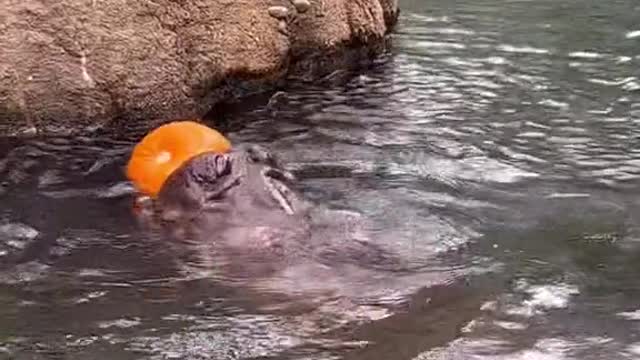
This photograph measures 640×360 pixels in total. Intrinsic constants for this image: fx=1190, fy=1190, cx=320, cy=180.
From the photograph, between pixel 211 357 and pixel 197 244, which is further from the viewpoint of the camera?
pixel 197 244

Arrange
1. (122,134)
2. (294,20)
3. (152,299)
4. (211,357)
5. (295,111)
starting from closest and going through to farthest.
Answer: (211,357), (152,299), (122,134), (295,111), (294,20)

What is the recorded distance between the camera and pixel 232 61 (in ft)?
26.8

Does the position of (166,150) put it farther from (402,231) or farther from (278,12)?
(278,12)

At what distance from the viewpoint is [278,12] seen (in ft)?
27.9

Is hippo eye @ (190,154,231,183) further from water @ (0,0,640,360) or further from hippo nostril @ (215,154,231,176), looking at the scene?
water @ (0,0,640,360)

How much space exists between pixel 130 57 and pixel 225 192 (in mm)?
2070

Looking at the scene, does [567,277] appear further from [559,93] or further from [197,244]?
[559,93]

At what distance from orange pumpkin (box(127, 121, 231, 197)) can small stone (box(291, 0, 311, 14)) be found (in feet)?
8.73

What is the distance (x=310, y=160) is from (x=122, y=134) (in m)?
1.30

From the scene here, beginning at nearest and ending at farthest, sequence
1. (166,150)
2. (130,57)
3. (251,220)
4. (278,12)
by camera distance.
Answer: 1. (251,220)
2. (166,150)
3. (130,57)
4. (278,12)

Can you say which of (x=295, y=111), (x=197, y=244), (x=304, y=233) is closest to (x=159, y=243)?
(x=197, y=244)

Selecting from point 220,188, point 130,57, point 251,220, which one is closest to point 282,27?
point 130,57

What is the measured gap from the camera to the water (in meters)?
4.39

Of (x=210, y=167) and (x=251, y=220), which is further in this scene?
(x=210, y=167)
